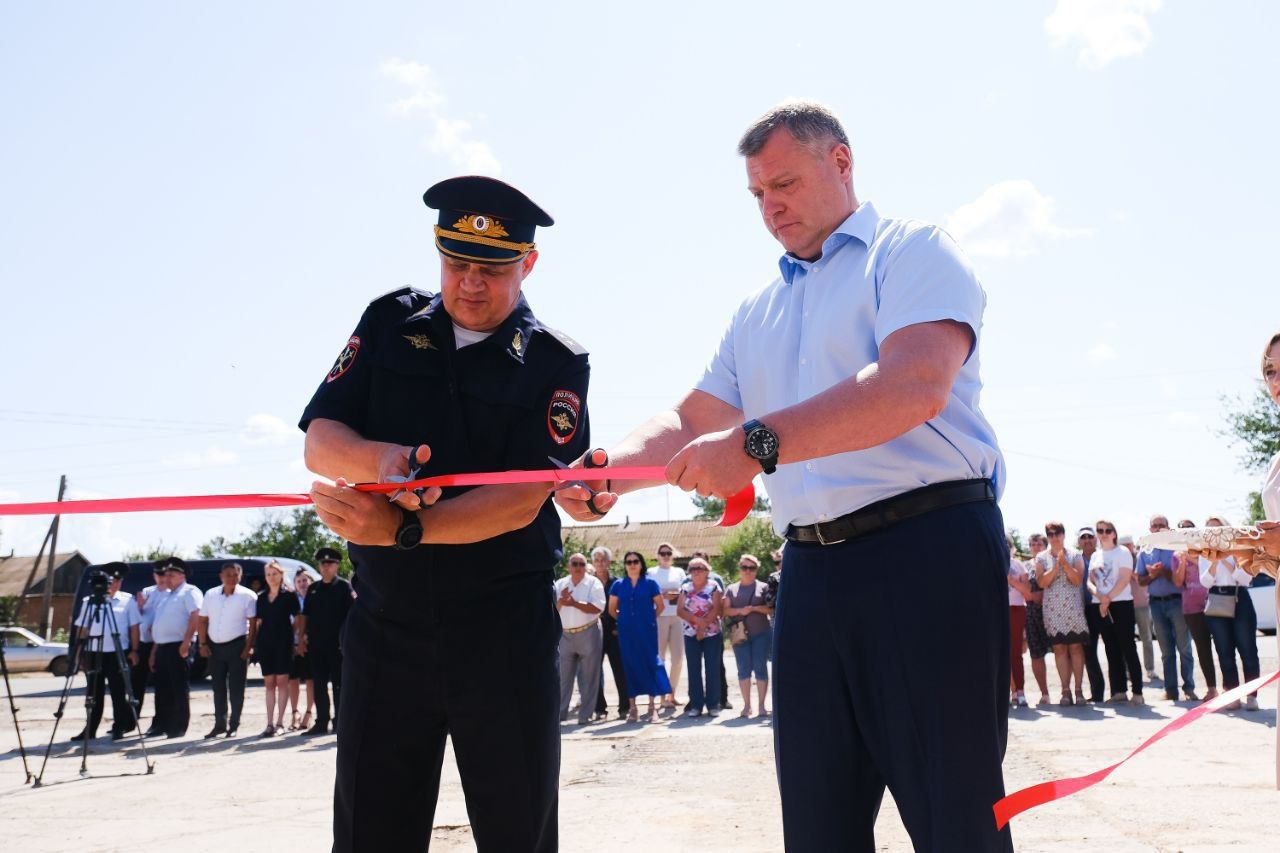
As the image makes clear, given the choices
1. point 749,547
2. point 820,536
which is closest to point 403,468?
point 820,536

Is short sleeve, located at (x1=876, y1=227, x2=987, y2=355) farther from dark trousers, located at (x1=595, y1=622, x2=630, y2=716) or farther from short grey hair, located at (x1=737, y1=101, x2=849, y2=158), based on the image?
dark trousers, located at (x1=595, y1=622, x2=630, y2=716)

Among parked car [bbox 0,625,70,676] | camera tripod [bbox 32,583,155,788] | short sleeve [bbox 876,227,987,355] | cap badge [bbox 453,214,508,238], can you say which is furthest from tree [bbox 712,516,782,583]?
short sleeve [bbox 876,227,987,355]

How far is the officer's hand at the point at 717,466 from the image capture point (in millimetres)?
2092

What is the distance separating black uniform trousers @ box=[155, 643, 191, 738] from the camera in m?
13.2

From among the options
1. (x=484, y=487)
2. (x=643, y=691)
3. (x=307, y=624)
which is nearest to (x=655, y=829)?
(x=484, y=487)

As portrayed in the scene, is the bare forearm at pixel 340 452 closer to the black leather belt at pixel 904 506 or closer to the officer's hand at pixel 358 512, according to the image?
the officer's hand at pixel 358 512

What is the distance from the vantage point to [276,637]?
43.2 feet

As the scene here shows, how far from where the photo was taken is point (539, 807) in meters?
2.76

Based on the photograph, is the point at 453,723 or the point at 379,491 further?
the point at 453,723

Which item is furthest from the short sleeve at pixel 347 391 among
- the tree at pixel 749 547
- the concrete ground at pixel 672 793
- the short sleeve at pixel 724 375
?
the tree at pixel 749 547

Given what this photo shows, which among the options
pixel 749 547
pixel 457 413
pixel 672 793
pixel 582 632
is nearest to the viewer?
pixel 457 413

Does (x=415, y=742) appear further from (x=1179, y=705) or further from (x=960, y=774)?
(x=1179, y=705)

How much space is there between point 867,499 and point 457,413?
1.13 m

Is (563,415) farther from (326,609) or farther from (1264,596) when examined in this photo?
(1264,596)
